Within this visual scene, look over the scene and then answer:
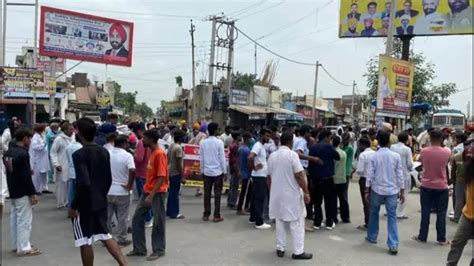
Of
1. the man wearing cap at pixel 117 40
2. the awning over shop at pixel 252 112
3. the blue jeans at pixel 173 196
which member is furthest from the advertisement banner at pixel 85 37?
the awning over shop at pixel 252 112

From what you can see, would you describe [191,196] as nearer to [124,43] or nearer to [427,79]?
[124,43]

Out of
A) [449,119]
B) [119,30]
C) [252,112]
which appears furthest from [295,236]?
[449,119]

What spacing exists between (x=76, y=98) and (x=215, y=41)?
70.5 feet

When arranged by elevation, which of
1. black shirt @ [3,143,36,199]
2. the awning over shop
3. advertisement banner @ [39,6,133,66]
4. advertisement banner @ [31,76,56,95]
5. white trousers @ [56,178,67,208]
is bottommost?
white trousers @ [56,178,67,208]

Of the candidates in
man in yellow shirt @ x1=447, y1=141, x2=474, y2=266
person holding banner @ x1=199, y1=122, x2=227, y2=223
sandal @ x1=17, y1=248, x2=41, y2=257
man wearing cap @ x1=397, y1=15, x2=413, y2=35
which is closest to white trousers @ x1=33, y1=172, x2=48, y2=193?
person holding banner @ x1=199, y1=122, x2=227, y2=223

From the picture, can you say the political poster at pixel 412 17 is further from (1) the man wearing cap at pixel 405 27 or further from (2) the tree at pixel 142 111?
(2) the tree at pixel 142 111

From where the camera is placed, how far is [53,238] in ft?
23.6

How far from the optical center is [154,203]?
6328mm

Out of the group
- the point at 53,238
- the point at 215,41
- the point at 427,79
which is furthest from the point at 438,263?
the point at 215,41

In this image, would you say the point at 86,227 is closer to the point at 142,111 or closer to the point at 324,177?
the point at 324,177

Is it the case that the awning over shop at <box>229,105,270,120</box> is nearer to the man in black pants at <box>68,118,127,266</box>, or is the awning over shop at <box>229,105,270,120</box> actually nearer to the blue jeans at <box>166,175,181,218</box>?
the blue jeans at <box>166,175,181,218</box>

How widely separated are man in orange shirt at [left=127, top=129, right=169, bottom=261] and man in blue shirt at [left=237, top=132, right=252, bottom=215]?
310 cm

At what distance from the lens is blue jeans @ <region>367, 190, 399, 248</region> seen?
6.87 m

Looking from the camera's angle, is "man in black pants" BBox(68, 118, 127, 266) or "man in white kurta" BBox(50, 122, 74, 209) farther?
"man in white kurta" BBox(50, 122, 74, 209)
